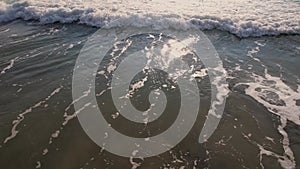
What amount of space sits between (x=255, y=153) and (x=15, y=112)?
193 inches

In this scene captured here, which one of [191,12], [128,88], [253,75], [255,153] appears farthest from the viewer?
[191,12]

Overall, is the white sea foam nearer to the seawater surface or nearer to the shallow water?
the seawater surface

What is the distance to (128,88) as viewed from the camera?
736 cm

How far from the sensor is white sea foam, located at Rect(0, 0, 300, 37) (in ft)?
36.7

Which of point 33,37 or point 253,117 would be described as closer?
point 253,117

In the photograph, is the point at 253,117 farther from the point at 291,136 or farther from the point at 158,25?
the point at 158,25

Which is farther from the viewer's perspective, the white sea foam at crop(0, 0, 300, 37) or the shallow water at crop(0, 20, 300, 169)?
the white sea foam at crop(0, 0, 300, 37)

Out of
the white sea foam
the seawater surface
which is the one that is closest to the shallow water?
the seawater surface

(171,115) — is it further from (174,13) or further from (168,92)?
(174,13)

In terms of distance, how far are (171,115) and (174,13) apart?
7.20m

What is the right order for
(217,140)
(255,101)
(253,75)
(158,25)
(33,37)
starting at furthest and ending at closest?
1. (158,25)
2. (33,37)
3. (253,75)
4. (255,101)
5. (217,140)

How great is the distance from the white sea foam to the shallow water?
1.46 m

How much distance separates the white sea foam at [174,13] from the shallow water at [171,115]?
1459mm

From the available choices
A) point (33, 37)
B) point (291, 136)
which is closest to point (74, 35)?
point (33, 37)
